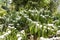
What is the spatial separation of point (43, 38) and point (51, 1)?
5772mm

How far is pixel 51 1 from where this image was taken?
9.38 m

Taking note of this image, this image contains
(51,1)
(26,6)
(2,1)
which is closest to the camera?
(26,6)

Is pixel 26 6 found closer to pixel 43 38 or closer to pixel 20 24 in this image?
pixel 20 24

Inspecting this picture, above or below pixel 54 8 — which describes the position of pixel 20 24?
above

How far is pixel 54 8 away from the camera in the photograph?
9.77 meters

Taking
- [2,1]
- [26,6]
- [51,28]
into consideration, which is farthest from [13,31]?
[2,1]

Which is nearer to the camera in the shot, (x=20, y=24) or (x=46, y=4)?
(x=20, y=24)

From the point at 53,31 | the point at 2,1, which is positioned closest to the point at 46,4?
the point at 2,1

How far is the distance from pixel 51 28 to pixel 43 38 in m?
0.42

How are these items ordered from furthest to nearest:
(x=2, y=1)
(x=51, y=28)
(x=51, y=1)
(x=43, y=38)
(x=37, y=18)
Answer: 1. (x=2, y=1)
2. (x=51, y=1)
3. (x=37, y=18)
4. (x=51, y=28)
5. (x=43, y=38)

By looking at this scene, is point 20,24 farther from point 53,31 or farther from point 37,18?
point 53,31

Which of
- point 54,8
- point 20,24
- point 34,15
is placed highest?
point 34,15

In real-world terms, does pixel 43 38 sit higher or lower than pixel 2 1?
higher

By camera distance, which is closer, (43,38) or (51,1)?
(43,38)
